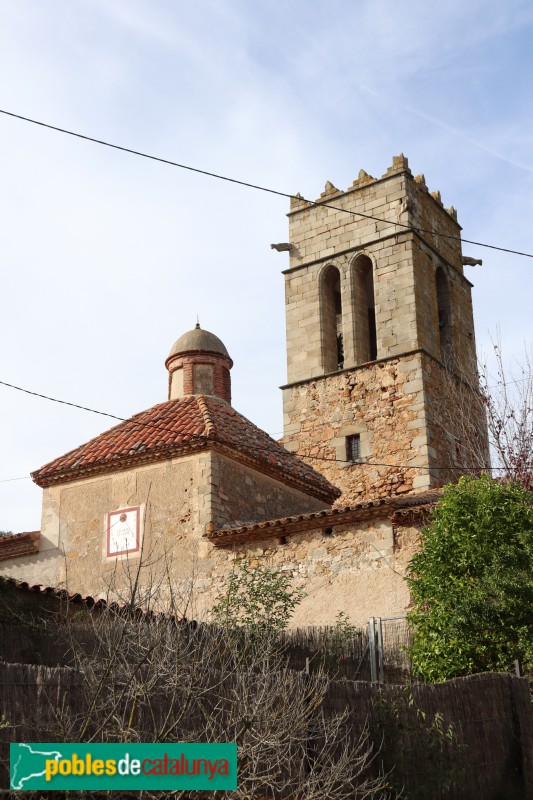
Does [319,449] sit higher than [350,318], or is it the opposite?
[350,318]

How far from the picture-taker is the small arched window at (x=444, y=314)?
84.1 ft

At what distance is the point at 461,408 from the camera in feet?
79.4

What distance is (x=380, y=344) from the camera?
2428 centimetres

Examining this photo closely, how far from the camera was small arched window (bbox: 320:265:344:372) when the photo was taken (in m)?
25.2

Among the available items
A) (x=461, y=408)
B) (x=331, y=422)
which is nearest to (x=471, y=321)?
(x=461, y=408)

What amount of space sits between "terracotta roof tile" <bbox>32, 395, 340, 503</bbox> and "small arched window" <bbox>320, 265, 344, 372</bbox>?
5.83 metres

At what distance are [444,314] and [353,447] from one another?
495 centimetres

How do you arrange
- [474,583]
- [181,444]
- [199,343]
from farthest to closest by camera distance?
[199,343]
[181,444]
[474,583]

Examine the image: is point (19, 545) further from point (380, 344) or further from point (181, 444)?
point (380, 344)

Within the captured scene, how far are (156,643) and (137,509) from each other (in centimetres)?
936

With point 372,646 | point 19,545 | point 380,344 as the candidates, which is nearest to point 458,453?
point 380,344

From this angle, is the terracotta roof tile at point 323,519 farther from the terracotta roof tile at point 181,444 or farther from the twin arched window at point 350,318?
the twin arched window at point 350,318

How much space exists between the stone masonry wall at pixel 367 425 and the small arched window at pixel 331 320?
2.50ft

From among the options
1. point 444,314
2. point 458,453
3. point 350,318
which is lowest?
point 458,453
